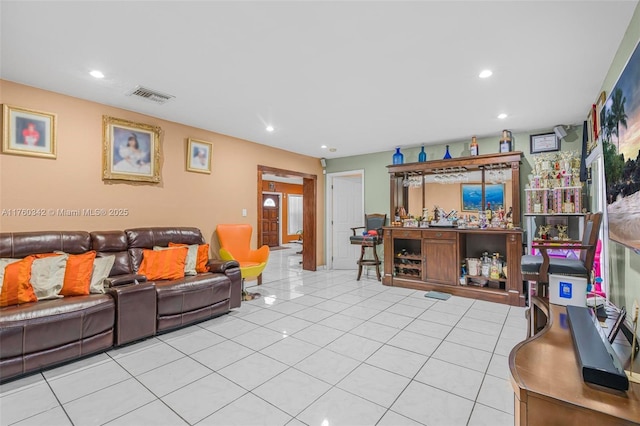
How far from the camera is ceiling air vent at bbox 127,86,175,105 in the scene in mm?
3080

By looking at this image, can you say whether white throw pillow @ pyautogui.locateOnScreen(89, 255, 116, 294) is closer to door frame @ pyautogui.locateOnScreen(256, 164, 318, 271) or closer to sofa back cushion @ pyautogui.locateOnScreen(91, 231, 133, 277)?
sofa back cushion @ pyautogui.locateOnScreen(91, 231, 133, 277)

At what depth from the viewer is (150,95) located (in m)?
3.22

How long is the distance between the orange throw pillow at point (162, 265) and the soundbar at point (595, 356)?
3.47 m

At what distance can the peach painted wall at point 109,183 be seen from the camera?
292 cm

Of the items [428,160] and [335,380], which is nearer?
[335,380]

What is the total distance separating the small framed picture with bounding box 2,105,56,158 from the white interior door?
4.77m

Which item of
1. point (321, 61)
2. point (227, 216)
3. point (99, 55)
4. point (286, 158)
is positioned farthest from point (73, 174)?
point (286, 158)

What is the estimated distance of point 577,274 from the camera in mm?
2168

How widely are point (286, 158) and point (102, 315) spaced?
4050 mm

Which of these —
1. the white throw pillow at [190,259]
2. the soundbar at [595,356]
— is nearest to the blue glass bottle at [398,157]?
the white throw pillow at [190,259]

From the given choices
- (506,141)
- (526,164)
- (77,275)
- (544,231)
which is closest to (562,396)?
(77,275)

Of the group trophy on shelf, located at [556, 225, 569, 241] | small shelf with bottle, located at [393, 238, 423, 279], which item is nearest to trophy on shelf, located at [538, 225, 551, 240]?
trophy on shelf, located at [556, 225, 569, 241]

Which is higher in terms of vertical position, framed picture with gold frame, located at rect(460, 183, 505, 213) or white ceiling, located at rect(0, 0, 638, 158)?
white ceiling, located at rect(0, 0, 638, 158)

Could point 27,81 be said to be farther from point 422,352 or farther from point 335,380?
point 422,352
